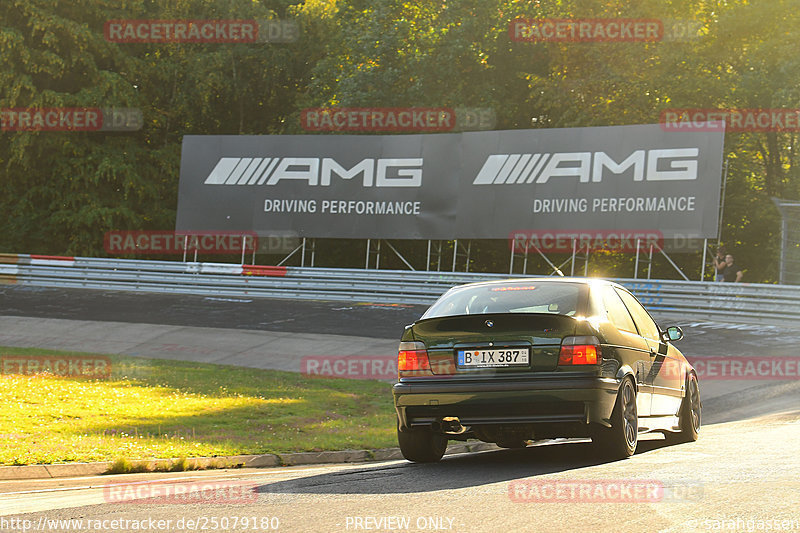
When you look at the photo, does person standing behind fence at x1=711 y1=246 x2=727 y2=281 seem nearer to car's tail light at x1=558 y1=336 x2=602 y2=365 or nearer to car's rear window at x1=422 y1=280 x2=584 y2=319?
car's rear window at x1=422 y1=280 x2=584 y2=319

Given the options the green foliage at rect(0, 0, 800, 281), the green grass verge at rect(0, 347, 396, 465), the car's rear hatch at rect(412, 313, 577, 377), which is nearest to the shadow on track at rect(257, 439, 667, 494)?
the car's rear hatch at rect(412, 313, 577, 377)

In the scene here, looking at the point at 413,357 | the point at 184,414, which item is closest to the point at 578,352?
the point at 413,357

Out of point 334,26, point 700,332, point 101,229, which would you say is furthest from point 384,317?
point 334,26

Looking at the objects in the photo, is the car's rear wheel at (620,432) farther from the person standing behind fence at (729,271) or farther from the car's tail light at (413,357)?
the person standing behind fence at (729,271)

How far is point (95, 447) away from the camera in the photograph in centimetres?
949

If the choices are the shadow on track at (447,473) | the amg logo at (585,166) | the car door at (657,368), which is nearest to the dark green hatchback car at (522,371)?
the shadow on track at (447,473)

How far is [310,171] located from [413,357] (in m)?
23.7

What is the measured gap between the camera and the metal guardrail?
22.8 metres

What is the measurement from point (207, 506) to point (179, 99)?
35918 millimetres

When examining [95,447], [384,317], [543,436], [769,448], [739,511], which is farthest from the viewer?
[384,317]

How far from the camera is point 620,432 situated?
8133 mm

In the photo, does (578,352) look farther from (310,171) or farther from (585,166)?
(310,171)

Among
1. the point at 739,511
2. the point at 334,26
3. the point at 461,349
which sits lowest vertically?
the point at 739,511

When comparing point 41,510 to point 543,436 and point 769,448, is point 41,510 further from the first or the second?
point 769,448
